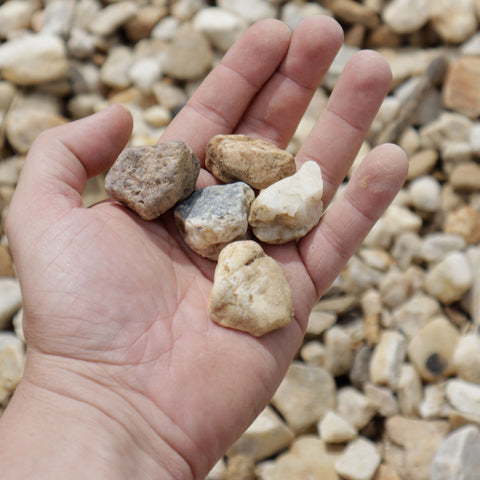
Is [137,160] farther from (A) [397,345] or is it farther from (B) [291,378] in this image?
(A) [397,345]

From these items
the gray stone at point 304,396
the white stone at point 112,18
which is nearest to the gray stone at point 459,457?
the gray stone at point 304,396

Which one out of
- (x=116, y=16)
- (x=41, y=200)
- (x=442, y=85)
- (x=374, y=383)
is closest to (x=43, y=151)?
(x=41, y=200)

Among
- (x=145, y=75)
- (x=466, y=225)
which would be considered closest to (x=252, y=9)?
(x=145, y=75)

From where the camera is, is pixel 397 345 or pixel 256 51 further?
pixel 397 345

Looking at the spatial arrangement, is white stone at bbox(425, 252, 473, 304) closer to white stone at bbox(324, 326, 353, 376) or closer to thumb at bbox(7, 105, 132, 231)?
white stone at bbox(324, 326, 353, 376)

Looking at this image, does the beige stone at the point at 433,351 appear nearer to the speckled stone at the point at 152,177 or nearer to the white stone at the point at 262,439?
the white stone at the point at 262,439
